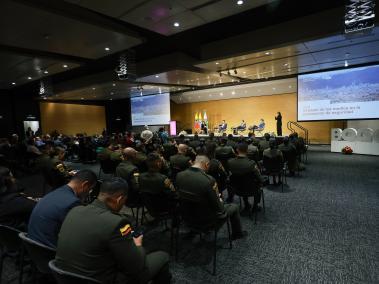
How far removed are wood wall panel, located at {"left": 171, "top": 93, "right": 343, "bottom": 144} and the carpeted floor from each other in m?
9.84

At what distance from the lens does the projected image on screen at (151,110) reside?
14.9 m

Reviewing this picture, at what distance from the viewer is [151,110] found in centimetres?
1555

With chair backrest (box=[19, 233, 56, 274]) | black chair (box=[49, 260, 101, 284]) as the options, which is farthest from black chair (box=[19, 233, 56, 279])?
black chair (box=[49, 260, 101, 284])

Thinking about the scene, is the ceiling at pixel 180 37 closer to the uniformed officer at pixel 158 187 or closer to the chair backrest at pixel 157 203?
the uniformed officer at pixel 158 187

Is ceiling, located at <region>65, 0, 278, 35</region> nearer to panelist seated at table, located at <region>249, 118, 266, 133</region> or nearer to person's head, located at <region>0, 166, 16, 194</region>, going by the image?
person's head, located at <region>0, 166, 16, 194</region>

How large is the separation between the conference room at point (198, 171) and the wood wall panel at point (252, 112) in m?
1.33

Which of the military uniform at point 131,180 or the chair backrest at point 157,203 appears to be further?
the military uniform at point 131,180

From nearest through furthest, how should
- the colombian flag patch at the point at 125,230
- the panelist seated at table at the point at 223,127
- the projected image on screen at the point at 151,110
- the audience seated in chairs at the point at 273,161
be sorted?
the colombian flag patch at the point at 125,230
the audience seated in chairs at the point at 273,161
the projected image on screen at the point at 151,110
the panelist seated at table at the point at 223,127

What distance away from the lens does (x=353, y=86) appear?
8680mm

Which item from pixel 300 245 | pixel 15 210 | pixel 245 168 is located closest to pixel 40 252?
pixel 15 210

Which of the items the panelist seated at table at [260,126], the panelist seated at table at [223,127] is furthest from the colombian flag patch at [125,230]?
the panelist seated at table at [223,127]

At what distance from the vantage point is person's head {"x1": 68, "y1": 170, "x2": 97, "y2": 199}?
1992 millimetres

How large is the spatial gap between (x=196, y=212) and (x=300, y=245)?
1.51m

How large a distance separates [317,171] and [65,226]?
23.4ft
